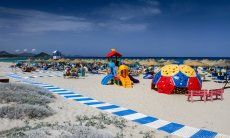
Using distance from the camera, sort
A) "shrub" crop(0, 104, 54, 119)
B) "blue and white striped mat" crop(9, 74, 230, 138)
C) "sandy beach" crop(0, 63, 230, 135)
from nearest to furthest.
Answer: "blue and white striped mat" crop(9, 74, 230, 138), "shrub" crop(0, 104, 54, 119), "sandy beach" crop(0, 63, 230, 135)

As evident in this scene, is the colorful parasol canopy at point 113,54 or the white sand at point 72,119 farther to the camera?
the colorful parasol canopy at point 113,54

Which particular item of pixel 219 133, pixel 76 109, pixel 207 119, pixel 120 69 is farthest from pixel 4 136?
pixel 120 69

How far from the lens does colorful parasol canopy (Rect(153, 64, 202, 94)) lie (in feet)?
58.9

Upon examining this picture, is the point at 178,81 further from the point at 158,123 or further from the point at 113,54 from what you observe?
the point at 158,123

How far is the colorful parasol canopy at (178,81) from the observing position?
18.0 meters

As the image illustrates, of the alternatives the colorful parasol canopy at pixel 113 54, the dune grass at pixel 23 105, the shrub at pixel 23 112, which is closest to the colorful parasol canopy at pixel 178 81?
the colorful parasol canopy at pixel 113 54

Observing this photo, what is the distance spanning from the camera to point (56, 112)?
11.5 m

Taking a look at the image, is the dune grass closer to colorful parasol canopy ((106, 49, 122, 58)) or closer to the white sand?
the white sand

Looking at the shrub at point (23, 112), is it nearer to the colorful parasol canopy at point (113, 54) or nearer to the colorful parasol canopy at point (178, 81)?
the colorful parasol canopy at point (178, 81)

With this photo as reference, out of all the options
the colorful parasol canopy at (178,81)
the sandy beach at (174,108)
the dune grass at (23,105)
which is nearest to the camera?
the dune grass at (23,105)

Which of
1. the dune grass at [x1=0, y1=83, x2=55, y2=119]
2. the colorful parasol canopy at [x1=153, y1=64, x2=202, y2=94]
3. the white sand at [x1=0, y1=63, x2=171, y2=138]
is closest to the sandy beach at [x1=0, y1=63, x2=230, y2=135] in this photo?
the white sand at [x1=0, y1=63, x2=171, y2=138]

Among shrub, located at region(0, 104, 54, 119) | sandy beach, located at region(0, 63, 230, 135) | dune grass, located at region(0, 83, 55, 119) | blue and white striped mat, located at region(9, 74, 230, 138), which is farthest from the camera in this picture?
sandy beach, located at region(0, 63, 230, 135)

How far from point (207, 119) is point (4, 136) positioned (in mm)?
7506

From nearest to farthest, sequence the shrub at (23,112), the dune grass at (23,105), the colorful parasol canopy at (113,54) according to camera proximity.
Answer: the shrub at (23,112) < the dune grass at (23,105) < the colorful parasol canopy at (113,54)
